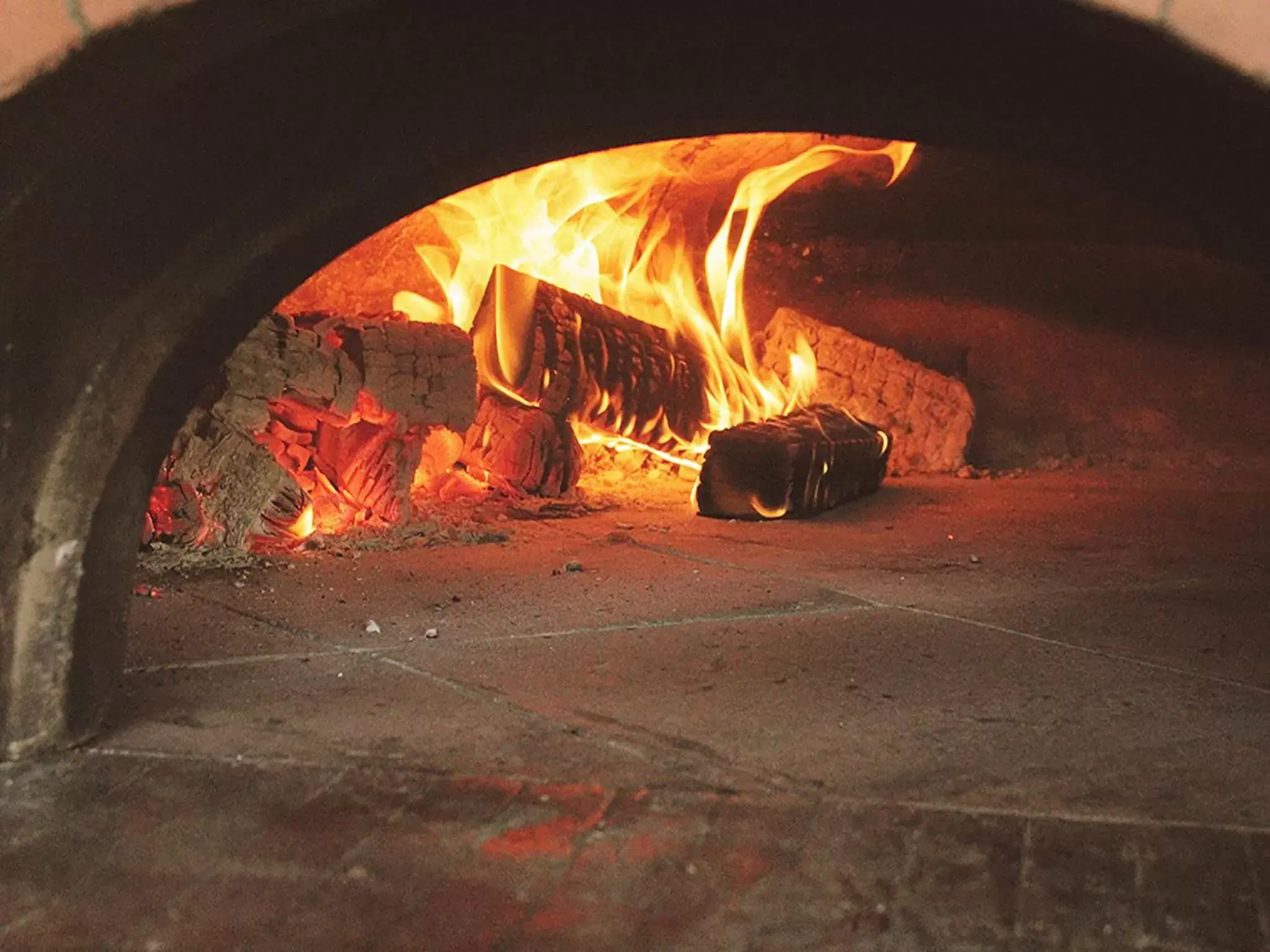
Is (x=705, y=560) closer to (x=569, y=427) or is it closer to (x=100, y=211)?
(x=569, y=427)

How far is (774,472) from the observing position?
5.16 metres

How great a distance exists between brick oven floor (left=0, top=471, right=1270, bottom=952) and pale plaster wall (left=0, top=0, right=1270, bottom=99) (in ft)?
3.39

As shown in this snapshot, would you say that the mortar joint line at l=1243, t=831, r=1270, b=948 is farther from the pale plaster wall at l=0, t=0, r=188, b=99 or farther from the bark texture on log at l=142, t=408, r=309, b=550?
the bark texture on log at l=142, t=408, r=309, b=550

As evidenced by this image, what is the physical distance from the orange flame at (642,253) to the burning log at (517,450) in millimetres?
209

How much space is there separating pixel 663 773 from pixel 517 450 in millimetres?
3456

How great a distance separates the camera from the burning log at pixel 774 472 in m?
5.18

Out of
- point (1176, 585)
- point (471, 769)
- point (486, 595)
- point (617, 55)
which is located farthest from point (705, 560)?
point (617, 55)

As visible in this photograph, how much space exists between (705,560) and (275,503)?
59.8 inches

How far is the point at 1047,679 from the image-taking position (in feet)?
8.91

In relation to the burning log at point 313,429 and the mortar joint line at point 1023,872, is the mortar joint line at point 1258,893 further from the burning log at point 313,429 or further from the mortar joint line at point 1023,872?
the burning log at point 313,429

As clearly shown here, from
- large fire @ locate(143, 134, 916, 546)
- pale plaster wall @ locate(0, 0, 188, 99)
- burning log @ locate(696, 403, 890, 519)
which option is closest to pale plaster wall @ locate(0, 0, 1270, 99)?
pale plaster wall @ locate(0, 0, 188, 99)

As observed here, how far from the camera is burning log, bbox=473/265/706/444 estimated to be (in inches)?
215

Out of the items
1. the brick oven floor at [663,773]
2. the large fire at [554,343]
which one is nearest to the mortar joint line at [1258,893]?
the brick oven floor at [663,773]

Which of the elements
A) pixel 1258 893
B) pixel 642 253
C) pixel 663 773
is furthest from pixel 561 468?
pixel 1258 893
